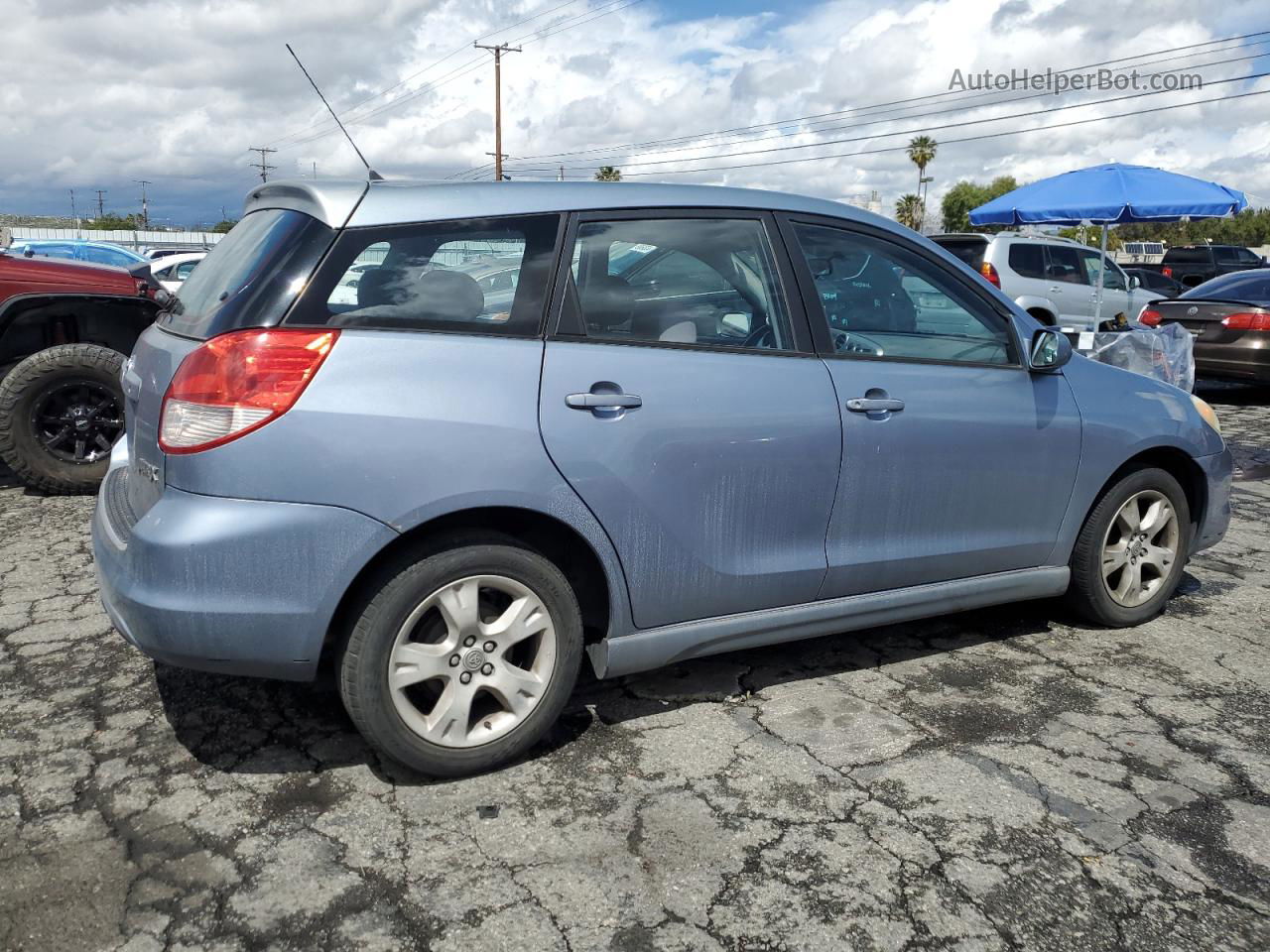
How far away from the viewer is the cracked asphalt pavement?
232cm

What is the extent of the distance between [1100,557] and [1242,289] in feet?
29.8

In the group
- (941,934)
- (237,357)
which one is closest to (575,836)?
(941,934)

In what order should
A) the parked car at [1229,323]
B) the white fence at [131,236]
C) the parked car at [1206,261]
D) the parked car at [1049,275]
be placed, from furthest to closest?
the white fence at [131,236]
the parked car at [1206,261]
the parked car at [1049,275]
the parked car at [1229,323]

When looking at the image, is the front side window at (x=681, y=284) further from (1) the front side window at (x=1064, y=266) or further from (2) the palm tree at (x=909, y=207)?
(2) the palm tree at (x=909, y=207)

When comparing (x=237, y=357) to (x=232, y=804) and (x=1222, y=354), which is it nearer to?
(x=232, y=804)

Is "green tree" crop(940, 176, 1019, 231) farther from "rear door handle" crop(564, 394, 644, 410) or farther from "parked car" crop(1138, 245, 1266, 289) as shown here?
"rear door handle" crop(564, 394, 644, 410)

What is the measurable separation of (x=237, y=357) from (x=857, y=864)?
196 centimetres

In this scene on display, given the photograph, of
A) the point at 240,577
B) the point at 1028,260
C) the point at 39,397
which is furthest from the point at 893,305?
the point at 1028,260

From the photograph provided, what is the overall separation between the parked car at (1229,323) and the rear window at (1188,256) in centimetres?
1307

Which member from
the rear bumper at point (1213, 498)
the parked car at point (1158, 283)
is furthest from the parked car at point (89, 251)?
the parked car at point (1158, 283)

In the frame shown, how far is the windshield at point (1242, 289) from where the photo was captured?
11172mm

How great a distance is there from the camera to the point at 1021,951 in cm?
225

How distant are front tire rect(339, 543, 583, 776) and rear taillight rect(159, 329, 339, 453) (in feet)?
1.71

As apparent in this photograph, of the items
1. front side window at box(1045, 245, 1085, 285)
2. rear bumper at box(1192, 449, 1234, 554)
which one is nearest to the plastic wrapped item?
rear bumper at box(1192, 449, 1234, 554)
